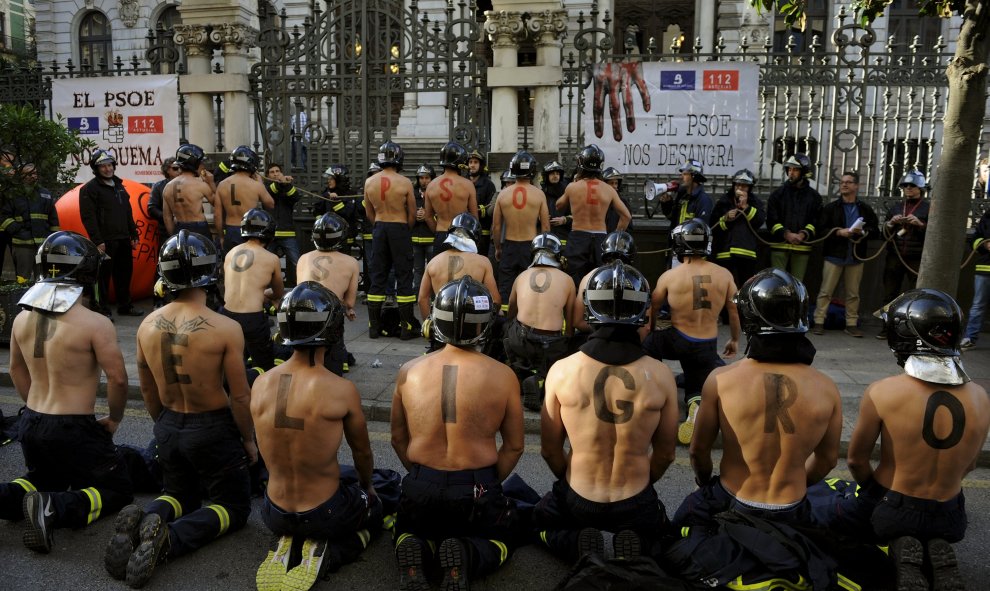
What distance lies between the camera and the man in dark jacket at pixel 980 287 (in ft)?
30.1

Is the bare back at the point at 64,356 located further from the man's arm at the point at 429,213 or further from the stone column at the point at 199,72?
the stone column at the point at 199,72

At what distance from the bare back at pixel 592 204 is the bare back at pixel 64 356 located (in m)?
5.88

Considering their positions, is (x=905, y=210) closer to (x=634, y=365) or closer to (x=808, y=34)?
(x=634, y=365)

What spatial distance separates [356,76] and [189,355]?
8.71 meters

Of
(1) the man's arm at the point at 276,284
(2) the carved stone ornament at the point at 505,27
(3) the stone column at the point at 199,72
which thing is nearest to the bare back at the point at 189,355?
(1) the man's arm at the point at 276,284

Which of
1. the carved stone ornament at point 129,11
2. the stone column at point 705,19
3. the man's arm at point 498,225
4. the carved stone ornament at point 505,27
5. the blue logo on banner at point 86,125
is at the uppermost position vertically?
the carved stone ornament at point 129,11

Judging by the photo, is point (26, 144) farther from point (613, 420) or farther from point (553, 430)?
point (613, 420)

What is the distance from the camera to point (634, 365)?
4.03 metres

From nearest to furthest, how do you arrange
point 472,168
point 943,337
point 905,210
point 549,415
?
1. point 943,337
2. point 549,415
3. point 905,210
4. point 472,168

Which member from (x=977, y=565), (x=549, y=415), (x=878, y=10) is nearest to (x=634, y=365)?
(x=549, y=415)

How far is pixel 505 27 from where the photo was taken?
11469 mm

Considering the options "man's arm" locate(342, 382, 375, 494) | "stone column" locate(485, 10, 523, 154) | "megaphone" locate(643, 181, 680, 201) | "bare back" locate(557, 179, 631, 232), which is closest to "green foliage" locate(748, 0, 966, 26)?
"bare back" locate(557, 179, 631, 232)

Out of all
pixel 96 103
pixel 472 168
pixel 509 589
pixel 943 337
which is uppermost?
pixel 96 103

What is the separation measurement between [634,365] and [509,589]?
130 cm
